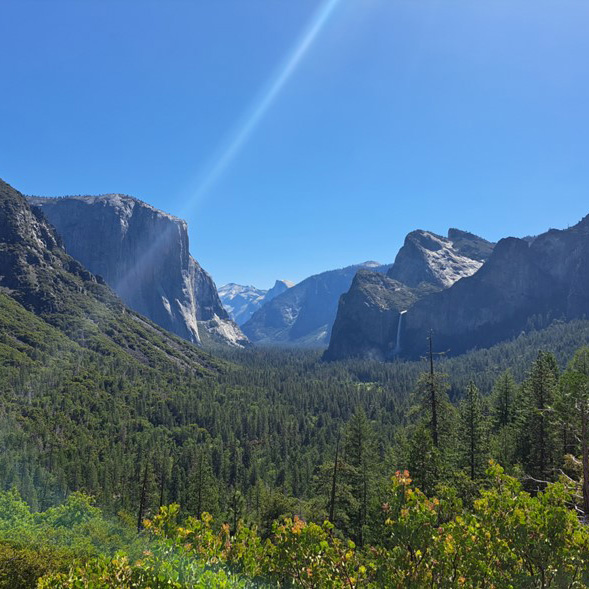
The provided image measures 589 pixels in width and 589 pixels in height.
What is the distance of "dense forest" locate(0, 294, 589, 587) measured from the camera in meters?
7.95

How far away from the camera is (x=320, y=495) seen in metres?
44.8

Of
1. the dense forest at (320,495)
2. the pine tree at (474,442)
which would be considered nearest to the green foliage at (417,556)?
the dense forest at (320,495)

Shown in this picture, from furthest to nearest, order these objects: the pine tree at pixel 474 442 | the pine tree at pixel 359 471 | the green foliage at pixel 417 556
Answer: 1. the pine tree at pixel 359 471
2. the pine tree at pixel 474 442
3. the green foliage at pixel 417 556

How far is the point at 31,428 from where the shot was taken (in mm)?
114750

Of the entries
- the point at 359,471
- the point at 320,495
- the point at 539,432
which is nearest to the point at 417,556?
the point at 359,471

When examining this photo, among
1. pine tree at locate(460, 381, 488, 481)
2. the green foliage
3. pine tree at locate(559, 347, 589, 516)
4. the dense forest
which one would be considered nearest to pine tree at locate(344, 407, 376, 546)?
the dense forest

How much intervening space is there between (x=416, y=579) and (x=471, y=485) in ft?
76.4

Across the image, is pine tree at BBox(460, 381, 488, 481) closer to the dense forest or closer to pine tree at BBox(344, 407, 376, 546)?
the dense forest

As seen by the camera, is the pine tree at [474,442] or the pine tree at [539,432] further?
the pine tree at [539,432]

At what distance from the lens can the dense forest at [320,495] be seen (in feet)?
26.1

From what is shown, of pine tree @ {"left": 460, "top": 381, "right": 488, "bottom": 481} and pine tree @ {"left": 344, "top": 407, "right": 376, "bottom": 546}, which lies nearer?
pine tree @ {"left": 460, "top": 381, "right": 488, "bottom": 481}

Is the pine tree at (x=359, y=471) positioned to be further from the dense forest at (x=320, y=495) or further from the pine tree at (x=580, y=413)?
the pine tree at (x=580, y=413)

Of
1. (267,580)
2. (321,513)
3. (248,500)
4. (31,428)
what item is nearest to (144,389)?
(31,428)

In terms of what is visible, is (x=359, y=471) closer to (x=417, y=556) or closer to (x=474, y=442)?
(x=474, y=442)
